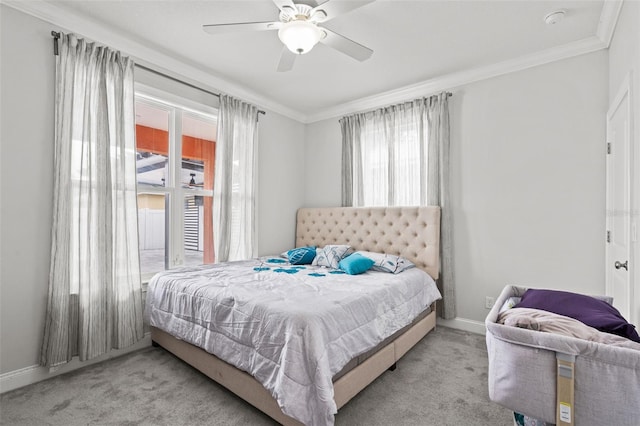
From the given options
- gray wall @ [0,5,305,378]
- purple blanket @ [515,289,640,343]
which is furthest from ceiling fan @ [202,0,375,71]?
purple blanket @ [515,289,640,343]

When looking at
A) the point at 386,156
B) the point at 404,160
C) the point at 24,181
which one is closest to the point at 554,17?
the point at 404,160

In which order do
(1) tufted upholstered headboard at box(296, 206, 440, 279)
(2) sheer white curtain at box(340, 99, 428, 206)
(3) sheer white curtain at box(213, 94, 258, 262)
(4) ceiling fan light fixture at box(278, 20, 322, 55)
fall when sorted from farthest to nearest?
1. (2) sheer white curtain at box(340, 99, 428, 206)
2. (3) sheer white curtain at box(213, 94, 258, 262)
3. (1) tufted upholstered headboard at box(296, 206, 440, 279)
4. (4) ceiling fan light fixture at box(278, 20, 322, 55)

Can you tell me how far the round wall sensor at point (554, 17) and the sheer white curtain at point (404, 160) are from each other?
1.09 metres

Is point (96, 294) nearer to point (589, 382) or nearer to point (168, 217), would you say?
point (168, 217)

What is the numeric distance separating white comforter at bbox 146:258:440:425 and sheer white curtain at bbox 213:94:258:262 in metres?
0.59

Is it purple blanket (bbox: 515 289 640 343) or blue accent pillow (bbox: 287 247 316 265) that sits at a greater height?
purple blanket (bbox: 515 289 640 343)

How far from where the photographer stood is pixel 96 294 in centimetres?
246

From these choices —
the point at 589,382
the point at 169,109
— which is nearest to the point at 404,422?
the point at 589,382

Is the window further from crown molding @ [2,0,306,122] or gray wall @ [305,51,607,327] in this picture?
gray wall @ [305,51,607,327]

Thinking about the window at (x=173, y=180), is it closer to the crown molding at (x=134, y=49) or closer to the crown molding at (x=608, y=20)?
the crown molding at (x=134, y=49)

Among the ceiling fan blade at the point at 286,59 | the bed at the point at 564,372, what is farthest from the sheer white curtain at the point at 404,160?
the bed at the point at 564,372

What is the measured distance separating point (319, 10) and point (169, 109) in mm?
2113

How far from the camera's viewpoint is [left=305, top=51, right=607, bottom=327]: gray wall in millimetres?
2670

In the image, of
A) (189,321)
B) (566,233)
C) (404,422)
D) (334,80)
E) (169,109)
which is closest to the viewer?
(404,422)
